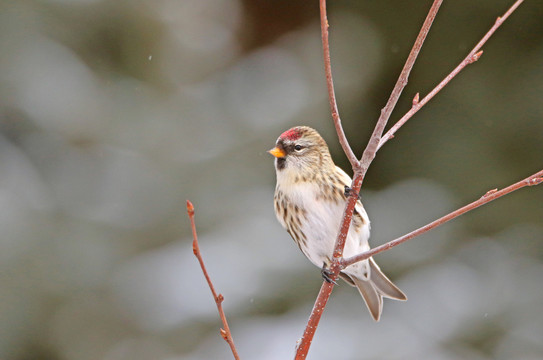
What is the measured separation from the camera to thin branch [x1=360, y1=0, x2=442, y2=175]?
143cm

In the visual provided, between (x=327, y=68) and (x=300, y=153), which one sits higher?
(x=300, y=153)

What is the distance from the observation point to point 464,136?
4941 millimetres

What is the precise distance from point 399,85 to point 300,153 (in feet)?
3.21

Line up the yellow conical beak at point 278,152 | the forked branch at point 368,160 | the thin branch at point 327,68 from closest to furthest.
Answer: the thin branch at point 327,68
the forked branch at point 368,160
the yellow conical beak at point 278,152

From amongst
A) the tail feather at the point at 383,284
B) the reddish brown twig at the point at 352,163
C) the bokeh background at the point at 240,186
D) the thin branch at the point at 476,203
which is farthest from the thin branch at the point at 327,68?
the bokeh background at the point at 240,186

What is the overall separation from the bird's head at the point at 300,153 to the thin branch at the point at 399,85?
830 mm

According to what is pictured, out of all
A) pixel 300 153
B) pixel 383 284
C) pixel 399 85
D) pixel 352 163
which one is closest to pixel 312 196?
pixel 300 153

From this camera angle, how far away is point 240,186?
493cm

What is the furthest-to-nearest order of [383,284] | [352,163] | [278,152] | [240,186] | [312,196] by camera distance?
[240,186], [383,284], [312,196], [278,152], [352,163]

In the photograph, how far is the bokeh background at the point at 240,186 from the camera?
466cm

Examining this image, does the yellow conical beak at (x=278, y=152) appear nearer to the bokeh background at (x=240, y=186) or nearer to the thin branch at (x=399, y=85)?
the thin branch at (x=399, y=85)

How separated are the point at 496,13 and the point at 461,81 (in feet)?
1.65

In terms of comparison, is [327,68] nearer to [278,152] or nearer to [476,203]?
[476,203]

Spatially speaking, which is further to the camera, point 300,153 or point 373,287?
point 373,287
